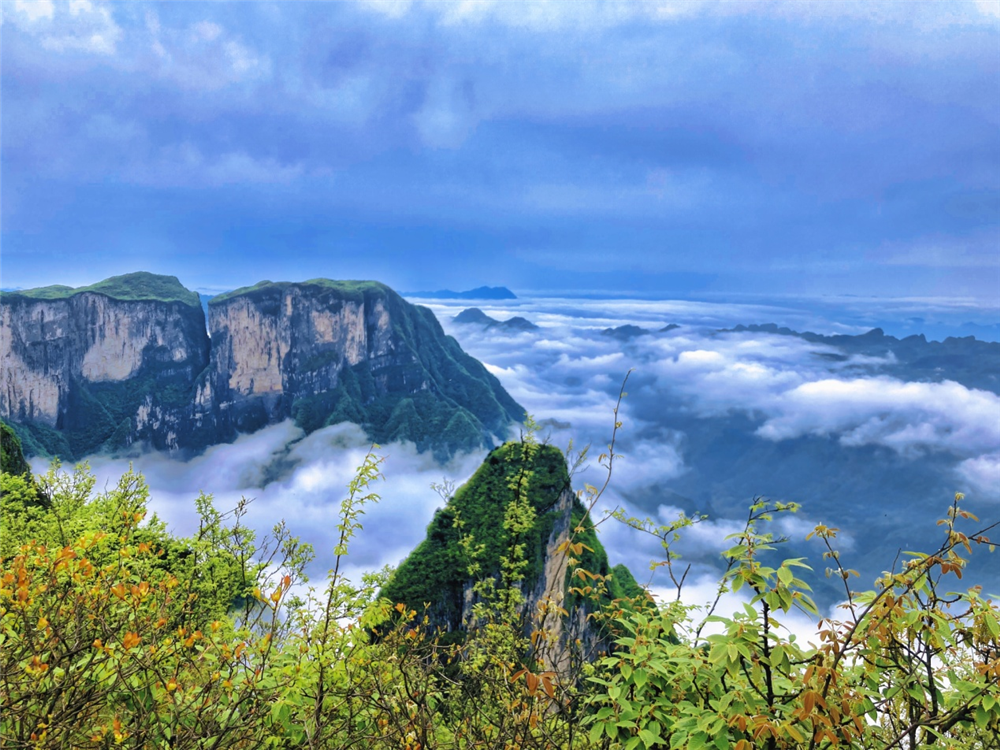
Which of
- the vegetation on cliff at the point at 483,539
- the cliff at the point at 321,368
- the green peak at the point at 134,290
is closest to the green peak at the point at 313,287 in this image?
the cliff at the point at 321,368

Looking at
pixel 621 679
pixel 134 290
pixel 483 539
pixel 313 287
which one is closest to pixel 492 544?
pixel 483 539

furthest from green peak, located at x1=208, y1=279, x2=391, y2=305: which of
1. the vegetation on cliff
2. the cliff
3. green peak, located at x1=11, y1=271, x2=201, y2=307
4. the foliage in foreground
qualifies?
the foliage in foreground

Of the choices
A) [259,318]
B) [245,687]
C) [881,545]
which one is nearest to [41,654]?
[245,687]

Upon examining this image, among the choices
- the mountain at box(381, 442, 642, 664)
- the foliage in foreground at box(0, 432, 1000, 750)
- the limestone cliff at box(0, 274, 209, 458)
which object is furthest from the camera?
the limestone cliff at box(0, 274, 209, 458)

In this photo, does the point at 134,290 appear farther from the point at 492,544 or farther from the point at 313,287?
the point at 492,544

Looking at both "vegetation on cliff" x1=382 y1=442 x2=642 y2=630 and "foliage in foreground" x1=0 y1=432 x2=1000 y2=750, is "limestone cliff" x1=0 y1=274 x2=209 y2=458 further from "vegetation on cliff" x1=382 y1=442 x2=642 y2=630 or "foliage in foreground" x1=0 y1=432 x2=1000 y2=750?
"foliage in foreground" x1=0 y1=432 x2=1000 y2=750
